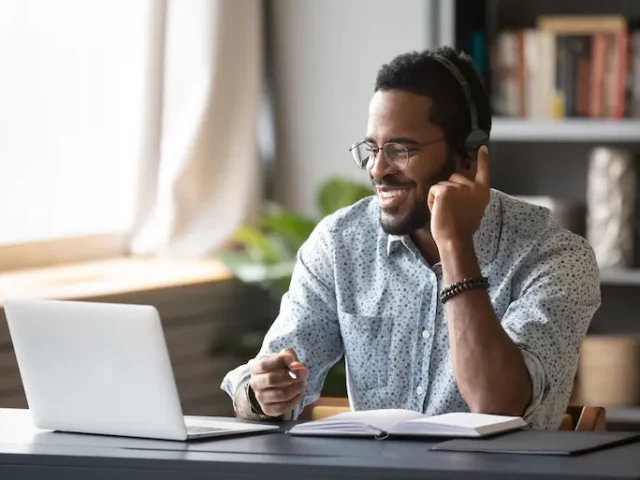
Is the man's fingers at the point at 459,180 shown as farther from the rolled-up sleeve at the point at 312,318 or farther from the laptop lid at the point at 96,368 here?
the laptop lid at the point at 96,368

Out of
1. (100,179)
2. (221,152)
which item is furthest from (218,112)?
(100,179)

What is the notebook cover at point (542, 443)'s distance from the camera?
1.53 metres

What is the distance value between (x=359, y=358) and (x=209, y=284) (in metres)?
1.33

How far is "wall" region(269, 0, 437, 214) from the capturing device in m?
3.72

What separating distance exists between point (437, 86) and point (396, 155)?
140mm

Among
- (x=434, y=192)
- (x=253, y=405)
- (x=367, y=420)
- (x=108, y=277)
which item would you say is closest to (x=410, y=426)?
(x=367, y=420)

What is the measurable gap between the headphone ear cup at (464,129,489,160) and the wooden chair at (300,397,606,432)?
462mm

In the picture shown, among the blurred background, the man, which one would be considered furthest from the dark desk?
the blurred background

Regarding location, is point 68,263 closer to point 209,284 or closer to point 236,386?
point 209,284

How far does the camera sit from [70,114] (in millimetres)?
3488

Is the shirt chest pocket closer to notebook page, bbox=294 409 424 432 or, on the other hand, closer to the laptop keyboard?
notebook page, bbox=294 409 424 432

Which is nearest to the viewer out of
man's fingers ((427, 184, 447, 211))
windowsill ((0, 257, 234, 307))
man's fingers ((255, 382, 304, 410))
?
man's fingers ((255, 382, 304, 410))

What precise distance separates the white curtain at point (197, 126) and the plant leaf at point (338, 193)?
0.27 metres

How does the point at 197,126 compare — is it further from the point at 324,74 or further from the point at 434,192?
the point at 434,192
